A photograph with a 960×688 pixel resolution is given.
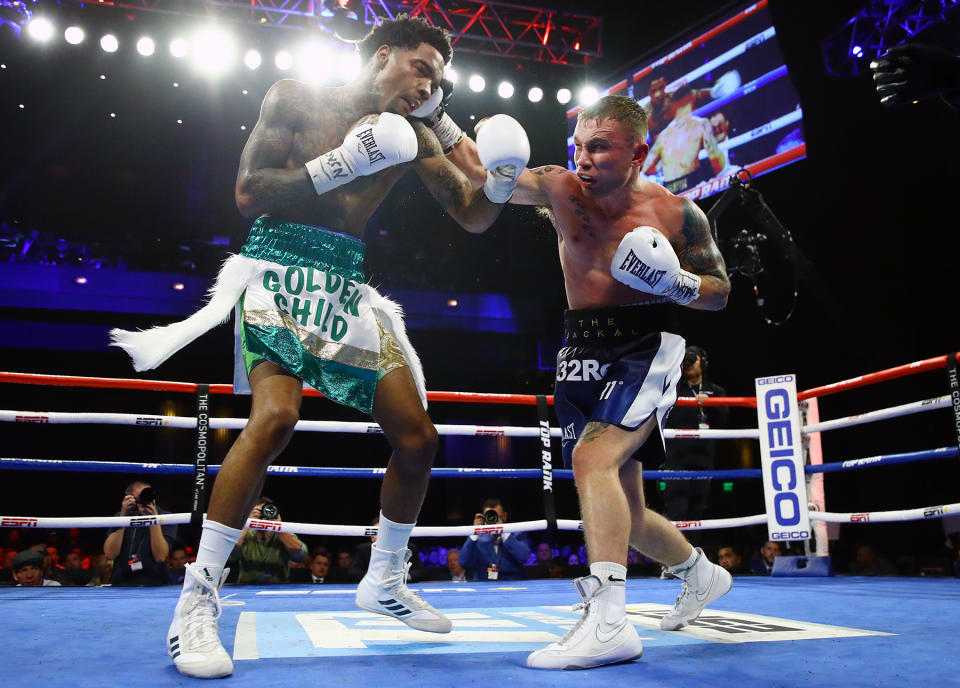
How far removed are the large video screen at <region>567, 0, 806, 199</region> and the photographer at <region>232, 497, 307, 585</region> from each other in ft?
16.8

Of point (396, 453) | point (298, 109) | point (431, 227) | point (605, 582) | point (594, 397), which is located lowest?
point (605, 582)

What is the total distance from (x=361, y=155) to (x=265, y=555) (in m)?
3.33

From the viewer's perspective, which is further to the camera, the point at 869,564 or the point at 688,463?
the point at 869,564

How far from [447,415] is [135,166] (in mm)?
5805

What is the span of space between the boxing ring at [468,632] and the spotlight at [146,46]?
631cm

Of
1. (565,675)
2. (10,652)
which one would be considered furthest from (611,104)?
(10,652)

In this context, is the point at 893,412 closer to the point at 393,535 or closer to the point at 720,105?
the point at 393,535

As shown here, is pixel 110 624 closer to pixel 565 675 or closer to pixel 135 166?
pixel 565 675

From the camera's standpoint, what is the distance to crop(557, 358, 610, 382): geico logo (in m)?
1.92

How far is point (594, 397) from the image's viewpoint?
191cm

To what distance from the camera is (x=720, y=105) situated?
732 cm

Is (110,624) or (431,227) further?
(431,227)

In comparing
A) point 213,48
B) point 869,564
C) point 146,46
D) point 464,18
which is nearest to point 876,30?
point 464,18

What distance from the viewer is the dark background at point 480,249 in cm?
686
